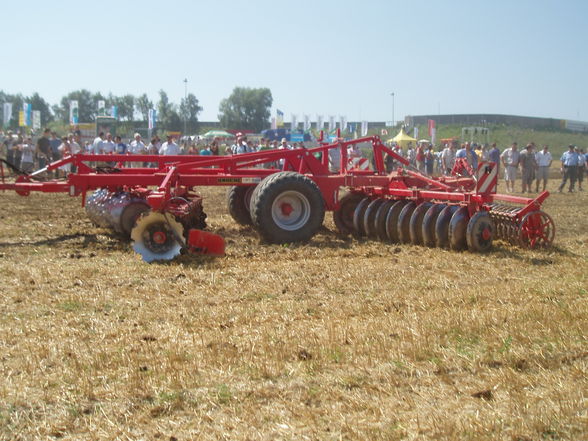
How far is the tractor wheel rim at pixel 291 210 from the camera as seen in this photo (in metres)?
9.45

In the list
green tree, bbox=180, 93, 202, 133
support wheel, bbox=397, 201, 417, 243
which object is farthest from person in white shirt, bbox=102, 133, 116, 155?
green tree, bbox=180, 93, 202, 133

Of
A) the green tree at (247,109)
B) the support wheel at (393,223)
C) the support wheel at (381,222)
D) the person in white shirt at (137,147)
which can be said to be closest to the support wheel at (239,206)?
the support wheel at (381,222)

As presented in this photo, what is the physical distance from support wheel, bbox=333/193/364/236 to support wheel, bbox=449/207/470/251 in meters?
2.25

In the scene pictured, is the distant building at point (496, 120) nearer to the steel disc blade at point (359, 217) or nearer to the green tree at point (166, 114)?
the green tree at point (166, 114)

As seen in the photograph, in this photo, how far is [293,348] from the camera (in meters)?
4.56

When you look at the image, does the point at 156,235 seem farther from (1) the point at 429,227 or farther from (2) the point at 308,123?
(2) the point at 308,123

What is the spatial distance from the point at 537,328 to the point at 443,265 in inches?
109

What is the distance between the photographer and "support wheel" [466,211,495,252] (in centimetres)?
852

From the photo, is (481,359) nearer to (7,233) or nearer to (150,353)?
(150,353)

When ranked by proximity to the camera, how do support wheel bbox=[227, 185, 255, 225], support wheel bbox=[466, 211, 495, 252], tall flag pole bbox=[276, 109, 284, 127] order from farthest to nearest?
tall flag pole bbox=[276, 109, 284, 127], support wheel bbox=[227, 185, 255, 225], support wheel bbox=[466, 211, 495, 252]

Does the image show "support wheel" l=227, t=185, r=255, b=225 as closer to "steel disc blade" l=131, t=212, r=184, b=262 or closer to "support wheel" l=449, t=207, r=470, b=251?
"steel disc blade" l=131, t=212, r=184, b=262

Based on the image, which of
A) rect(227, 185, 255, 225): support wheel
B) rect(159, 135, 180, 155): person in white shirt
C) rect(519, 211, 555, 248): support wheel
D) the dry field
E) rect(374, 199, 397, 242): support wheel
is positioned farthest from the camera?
rect(159, 135, 180, 155): person in white shirt

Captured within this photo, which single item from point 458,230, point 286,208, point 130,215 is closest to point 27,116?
point 130,215

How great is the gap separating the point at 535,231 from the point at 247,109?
9259 cm
